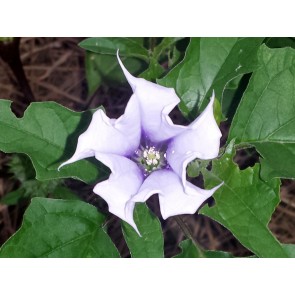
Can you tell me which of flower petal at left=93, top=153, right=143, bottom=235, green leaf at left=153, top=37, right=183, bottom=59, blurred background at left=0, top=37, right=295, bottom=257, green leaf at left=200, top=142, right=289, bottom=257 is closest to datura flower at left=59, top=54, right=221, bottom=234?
flower petal at left=93, top=153, right=143, bottom=235

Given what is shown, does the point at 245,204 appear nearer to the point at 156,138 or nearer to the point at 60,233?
the point at 156,138

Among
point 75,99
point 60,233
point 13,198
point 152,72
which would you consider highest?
point 152,72

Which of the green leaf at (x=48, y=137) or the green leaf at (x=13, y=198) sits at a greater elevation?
the green leaf at (x=48, y=137)

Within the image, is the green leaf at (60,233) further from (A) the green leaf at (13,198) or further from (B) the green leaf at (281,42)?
(B) the green leaf at (281,42)

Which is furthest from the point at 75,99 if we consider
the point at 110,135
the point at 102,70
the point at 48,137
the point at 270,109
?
the point at 110,135

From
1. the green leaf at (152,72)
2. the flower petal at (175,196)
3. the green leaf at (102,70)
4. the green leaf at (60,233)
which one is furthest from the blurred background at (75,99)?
the flower petal at (175,196)

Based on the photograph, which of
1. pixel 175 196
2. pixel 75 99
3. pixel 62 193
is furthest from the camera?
pixel 75 99
